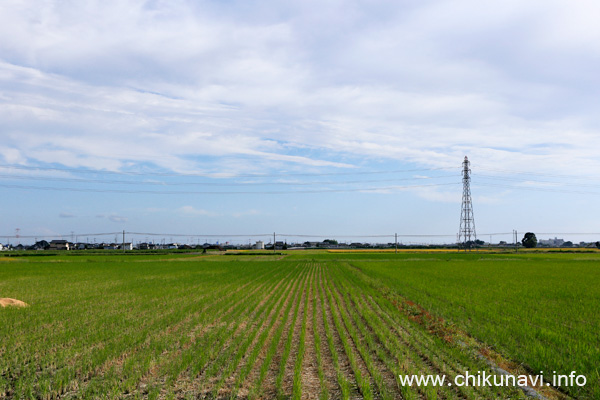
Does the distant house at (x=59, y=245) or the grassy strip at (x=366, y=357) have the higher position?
the grassy strip at (x=366, y=357)

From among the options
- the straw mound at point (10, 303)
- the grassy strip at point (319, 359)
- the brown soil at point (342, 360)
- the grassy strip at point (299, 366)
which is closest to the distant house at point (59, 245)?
the straw mound at point (10, 303)

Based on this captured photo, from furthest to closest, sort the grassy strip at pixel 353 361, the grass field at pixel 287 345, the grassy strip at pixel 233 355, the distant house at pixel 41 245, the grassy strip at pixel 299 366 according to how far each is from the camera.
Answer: the distant house at pixel 41 245
the grassy strip at pixel 233 355
the grass field at pixel 287 345
the grassy strip at pixel 353 361
the grassy strip at pixel 299 366

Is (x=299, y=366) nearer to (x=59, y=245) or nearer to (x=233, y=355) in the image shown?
(x=233, y=355)

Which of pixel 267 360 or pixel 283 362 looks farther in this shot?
pixel 267 360

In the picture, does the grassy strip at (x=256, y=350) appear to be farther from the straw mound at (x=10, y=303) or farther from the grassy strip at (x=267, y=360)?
the straw mound at (x=10, y=303)

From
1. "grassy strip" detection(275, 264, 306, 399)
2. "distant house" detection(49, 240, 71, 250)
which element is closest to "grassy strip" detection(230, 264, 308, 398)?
"grassy strip" detection(275, 264, 306, 399)

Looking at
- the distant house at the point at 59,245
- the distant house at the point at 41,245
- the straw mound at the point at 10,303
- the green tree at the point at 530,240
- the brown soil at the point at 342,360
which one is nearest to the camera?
the brown soil at the point at 342,360

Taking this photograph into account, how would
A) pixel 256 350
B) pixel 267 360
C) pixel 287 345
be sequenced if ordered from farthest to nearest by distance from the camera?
pixel 287 345
pixel 256 350
pixel 267 360

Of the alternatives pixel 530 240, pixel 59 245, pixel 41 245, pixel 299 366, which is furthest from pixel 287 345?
pixel 41 245

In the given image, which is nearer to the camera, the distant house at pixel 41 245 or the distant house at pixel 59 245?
the distant house at pixel 59 245

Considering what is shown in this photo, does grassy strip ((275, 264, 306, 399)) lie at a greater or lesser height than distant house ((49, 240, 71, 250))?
greater

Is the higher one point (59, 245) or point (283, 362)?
point (283, 362)

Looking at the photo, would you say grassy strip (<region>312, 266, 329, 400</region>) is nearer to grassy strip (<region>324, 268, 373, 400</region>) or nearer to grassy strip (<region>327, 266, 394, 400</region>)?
grassy strip (<region>324, 268, 373, 400</region>)

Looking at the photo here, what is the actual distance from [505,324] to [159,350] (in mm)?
10862
